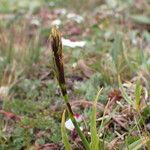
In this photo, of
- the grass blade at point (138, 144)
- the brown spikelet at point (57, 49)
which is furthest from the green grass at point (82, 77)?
the brown spikelet at point (57, 49)

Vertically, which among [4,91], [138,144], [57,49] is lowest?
[4,91]

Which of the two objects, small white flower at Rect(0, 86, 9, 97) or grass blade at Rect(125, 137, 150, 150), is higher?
grass blade at Rect(125, 137, 150, 150)

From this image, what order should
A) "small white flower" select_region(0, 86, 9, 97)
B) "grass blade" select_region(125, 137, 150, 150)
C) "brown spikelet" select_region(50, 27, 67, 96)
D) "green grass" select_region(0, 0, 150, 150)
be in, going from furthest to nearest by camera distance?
"small white flower" select_region(0, 86, 9, 97)
"green grass" select_region(0, 0, 150, 150)
"grass blade" select_region(125, 137, 150, 150)
"brown spikelet" select_region(50, 27, 67, 96)

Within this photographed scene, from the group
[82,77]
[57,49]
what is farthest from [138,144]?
[82,77]

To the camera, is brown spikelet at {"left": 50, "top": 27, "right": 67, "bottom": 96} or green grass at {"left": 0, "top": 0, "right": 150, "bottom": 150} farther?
green grass at {"left": 0, "top": 0, "right": 150, "bottom": 150}

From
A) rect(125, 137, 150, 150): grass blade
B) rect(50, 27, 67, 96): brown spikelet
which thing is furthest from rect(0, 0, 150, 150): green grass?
rect(50, 27, 67, 96): brown spikelet

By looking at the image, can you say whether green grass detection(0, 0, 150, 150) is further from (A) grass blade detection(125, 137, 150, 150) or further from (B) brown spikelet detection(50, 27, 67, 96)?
(B) brown spikelet detection(50, 27, 67, 96)

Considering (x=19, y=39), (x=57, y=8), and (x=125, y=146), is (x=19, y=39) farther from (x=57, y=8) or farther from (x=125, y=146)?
(x=125, y=146)

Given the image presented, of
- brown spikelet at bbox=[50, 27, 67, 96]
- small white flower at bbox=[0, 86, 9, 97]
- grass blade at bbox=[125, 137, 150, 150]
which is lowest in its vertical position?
small white flower at bbox=[0, 86, 9, 97]

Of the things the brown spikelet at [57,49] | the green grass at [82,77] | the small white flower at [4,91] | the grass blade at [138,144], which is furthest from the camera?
the small white flower at [4,91]

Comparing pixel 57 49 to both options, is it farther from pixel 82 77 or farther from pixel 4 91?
pixel 82 77

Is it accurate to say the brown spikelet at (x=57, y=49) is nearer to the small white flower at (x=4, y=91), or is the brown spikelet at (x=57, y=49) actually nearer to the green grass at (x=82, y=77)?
the green grass at (x=82, y=77)

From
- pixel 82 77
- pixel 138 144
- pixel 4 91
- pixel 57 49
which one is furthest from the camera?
pixel 82 77
